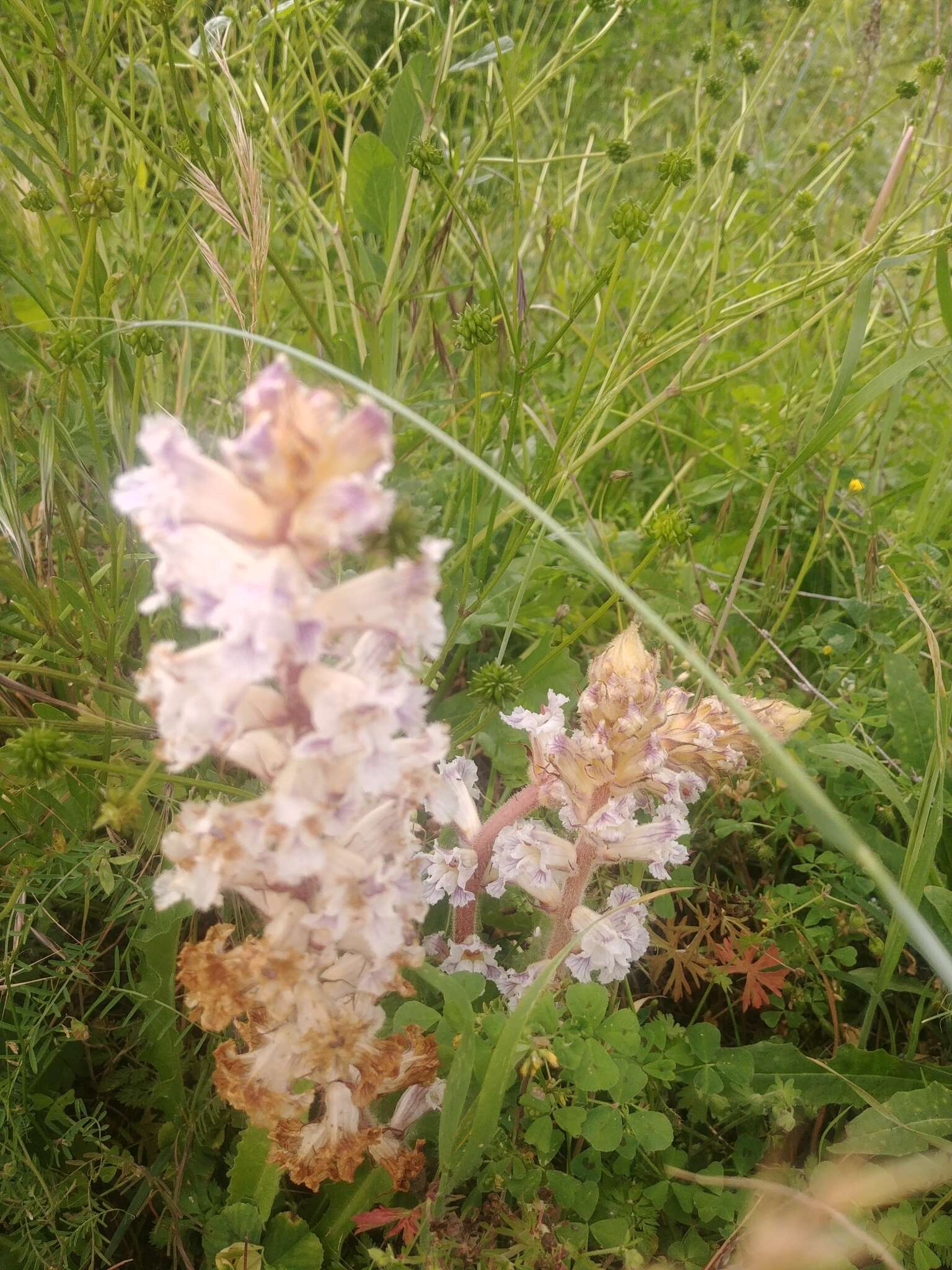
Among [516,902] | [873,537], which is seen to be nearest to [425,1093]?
[516,902]

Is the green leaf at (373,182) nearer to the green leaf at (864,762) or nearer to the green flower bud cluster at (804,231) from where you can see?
the green flower bud cluster at (804,231)

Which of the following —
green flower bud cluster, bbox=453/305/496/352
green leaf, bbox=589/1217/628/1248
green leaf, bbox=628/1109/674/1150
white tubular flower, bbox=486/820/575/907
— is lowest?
green leaf, bbox=589/1217/628/1248

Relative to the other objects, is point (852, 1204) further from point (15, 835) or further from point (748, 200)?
point (748, 200)

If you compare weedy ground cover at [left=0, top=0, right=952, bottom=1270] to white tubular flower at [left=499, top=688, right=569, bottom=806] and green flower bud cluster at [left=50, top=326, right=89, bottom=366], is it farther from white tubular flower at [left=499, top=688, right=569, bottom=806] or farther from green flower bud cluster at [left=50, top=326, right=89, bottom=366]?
white tubular flower at [left=499, top=688, right=569, bottom=806]

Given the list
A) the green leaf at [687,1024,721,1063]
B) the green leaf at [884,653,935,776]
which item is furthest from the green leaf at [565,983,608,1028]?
the green leaf at [884,653,935,776]

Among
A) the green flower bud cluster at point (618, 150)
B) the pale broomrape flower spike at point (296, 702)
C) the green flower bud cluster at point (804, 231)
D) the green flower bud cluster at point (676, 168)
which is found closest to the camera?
the pale broomrape flower spike at point (296, 702)

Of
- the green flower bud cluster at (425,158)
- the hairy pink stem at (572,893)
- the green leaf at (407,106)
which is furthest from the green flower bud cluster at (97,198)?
the hairy pink stem at (572,893)
